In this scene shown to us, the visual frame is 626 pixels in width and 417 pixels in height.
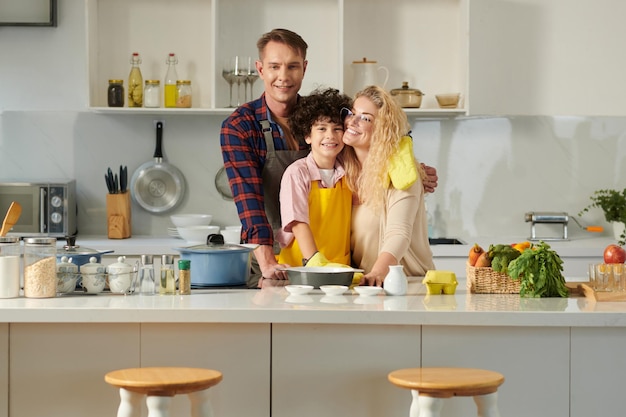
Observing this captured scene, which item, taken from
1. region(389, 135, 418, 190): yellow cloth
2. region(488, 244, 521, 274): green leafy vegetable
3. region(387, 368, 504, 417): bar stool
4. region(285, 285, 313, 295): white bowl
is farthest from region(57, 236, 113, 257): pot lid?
region(488, 244, 521, 274): green leafy vegetable

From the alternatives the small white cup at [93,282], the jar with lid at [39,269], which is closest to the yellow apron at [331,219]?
the small white cup at [93,282]

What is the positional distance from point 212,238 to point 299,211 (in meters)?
0.39

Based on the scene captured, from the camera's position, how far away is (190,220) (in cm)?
533

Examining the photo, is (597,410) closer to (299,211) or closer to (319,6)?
(299,211)

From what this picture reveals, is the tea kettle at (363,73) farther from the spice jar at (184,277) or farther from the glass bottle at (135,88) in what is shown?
the spice jar at (184,277)

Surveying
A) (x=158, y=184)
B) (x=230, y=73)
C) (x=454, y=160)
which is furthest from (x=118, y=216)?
(x=454, y=160)

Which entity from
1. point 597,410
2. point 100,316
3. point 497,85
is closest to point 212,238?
point 100,316

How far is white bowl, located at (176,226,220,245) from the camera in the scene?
5.12m

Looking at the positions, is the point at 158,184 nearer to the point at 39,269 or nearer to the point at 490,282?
the point at 39,269

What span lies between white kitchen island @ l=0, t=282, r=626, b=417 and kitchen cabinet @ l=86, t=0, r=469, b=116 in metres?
2.65

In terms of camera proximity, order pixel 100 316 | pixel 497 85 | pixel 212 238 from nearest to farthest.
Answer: pixel 100 316, pixel 212 238, pixel 497 85

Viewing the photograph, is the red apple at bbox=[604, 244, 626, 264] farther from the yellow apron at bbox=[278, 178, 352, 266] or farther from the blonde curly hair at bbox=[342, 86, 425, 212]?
the yellow apron at bbox=[278, 178, 352, 266]

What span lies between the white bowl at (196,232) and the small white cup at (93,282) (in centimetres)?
202

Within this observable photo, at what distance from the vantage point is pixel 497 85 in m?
5.16
